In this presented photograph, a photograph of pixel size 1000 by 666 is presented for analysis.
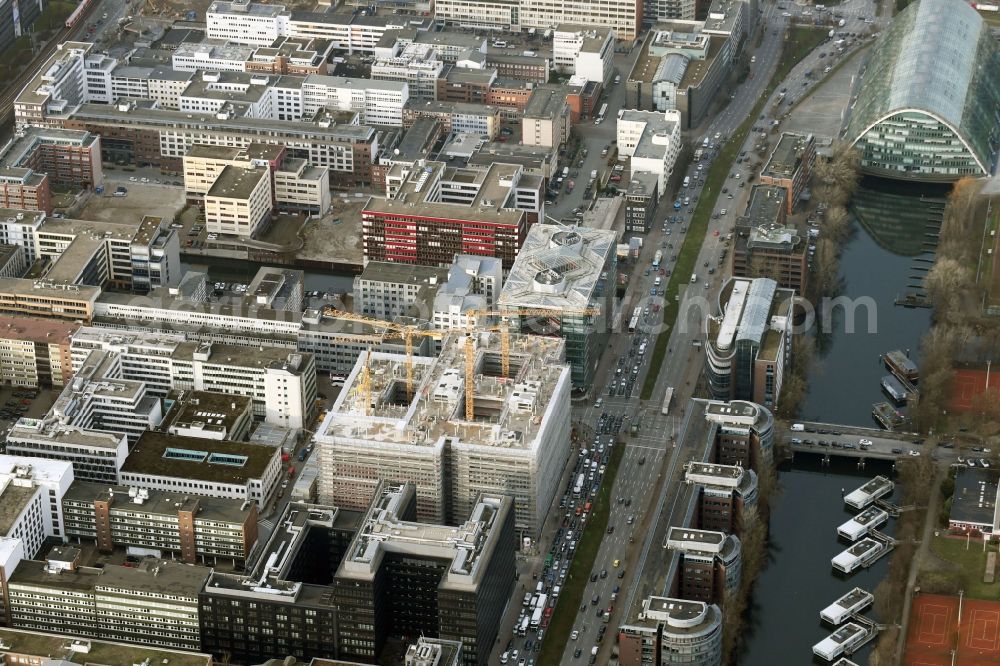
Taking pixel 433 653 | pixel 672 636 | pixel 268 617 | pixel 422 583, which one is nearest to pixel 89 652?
pixel 268 617

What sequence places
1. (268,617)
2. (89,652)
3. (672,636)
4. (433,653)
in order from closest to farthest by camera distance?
(433,653) < (89,652) < (672,636) < (268,617)

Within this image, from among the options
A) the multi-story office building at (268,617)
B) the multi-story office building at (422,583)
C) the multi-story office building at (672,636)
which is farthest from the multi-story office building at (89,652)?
the multi-story office building at (672,636)

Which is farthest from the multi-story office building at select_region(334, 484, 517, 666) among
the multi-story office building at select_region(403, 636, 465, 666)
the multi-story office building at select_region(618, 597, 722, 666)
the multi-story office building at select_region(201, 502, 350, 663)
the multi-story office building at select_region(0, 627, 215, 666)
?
the multi-story office building at select_region(0, 627, 215, 666)

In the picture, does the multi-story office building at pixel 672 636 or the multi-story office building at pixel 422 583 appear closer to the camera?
the multi-story office building at pixel 422 583

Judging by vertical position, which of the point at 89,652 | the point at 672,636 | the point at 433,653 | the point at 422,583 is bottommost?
the point at 89,652

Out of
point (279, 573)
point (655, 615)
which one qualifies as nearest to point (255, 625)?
point (279, 573)

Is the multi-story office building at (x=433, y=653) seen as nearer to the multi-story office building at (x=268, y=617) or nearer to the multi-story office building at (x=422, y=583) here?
the multi-story office building at (x=422, y=583)

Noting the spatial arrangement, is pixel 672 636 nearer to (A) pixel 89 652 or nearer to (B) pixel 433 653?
(B) pixel 433 653

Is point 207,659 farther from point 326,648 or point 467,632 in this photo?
point 467,632

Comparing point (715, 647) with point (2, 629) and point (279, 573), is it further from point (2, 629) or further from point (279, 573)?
point (2, 629)
